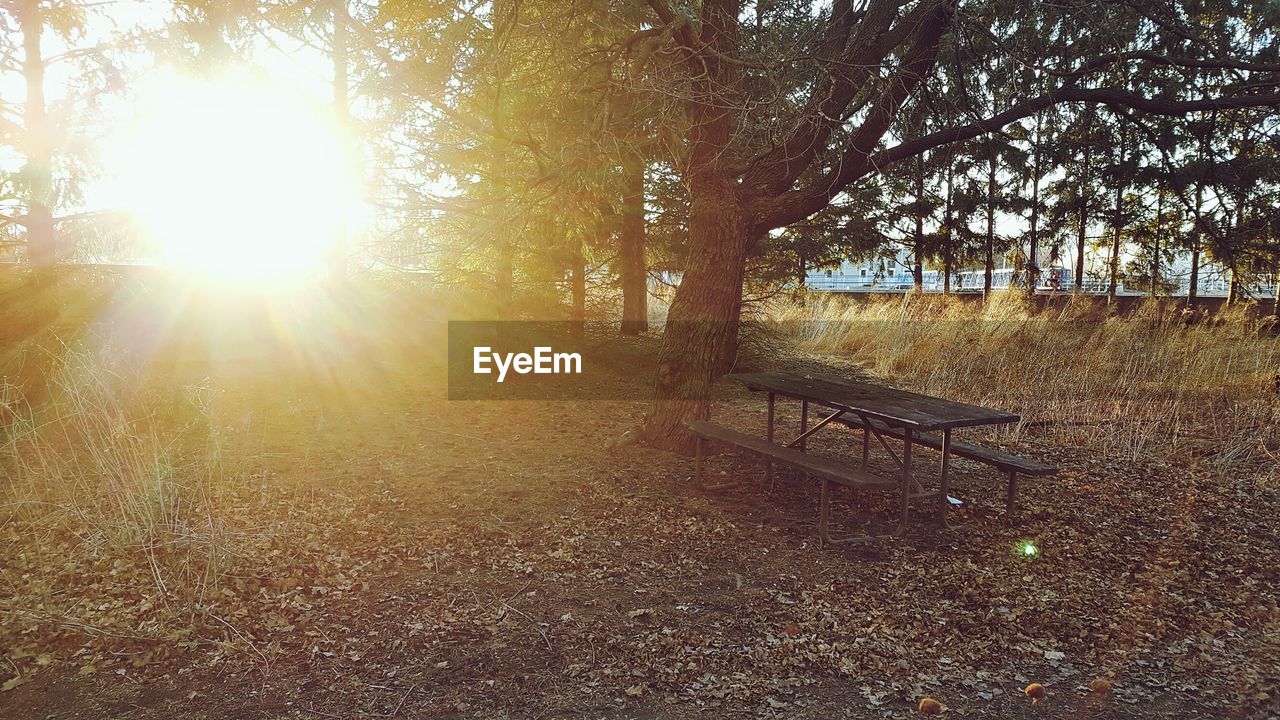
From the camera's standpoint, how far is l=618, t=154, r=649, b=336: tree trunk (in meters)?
9.45

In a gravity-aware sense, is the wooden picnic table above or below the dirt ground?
above

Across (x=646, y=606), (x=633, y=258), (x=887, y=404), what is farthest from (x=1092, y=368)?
(x=646, y=606)

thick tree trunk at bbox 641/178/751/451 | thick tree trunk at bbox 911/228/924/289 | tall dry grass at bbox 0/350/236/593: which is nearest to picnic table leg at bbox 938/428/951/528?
thick tree trunk at bbox 641/178/751/451

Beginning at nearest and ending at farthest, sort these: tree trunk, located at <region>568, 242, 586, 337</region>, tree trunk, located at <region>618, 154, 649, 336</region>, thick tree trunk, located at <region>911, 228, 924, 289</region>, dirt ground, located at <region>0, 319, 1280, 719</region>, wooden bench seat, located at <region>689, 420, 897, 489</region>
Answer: dirt ground, located at <region>0, 319, 1280, 719</region> → wooden bench seat, located at <region>689, 420, 897, 489</region> → tree trunk, located at <region>618, 154, 649, 336</region> → tree trunk, located at <region>568, 242, 586, 337</region> → thick tree trunk, located at <region>911, 228, 924, 289</region>

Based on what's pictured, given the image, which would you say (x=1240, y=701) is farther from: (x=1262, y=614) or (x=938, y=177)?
(x=938, y=177)

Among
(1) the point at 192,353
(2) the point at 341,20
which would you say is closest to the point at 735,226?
(2) the point at 341,20

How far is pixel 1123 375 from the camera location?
9.52 metres

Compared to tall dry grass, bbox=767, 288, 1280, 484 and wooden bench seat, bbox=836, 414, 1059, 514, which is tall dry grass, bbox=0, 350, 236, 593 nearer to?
wooden bench seat, bbox=836, 414, 1059, 514

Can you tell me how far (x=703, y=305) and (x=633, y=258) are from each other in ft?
14.3

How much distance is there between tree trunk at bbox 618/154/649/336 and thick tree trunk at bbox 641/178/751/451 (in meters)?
2.80

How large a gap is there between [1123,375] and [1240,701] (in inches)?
301

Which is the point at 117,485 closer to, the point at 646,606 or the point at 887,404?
the point at 646,606

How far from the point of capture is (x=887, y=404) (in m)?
4.80

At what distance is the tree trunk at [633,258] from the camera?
9453 mm
